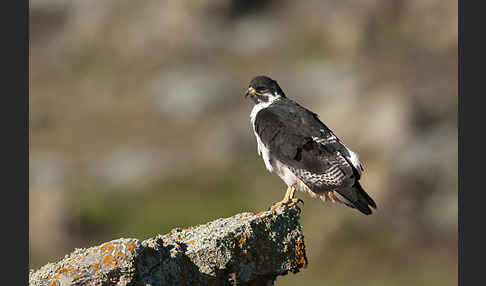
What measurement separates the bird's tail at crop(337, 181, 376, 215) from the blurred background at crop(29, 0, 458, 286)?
1108 centimetres

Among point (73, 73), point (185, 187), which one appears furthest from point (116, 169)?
point (73, 73)

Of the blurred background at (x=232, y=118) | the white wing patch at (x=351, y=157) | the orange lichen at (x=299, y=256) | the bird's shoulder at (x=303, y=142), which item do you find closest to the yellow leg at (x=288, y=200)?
the bird's shoulder at (x=303, y=142)

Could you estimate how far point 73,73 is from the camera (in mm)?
52094

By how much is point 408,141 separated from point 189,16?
26.8 m

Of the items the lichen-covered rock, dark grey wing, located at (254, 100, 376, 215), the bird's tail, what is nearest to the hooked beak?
dark grey wing, located at (254, 100, 376, 215)

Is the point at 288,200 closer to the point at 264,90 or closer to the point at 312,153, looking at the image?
the point at 312,153

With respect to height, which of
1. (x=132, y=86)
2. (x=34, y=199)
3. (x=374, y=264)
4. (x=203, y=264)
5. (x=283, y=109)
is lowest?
(x=203, y=264)

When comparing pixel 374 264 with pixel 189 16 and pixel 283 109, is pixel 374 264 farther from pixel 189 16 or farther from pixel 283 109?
pixel 189 16

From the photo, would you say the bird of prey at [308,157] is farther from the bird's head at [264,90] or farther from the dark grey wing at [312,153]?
the bird's head at [264,90]

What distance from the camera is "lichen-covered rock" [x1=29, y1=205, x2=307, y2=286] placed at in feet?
28.4

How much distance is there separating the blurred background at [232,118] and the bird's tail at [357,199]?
11.1 m

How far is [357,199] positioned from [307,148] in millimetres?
1162

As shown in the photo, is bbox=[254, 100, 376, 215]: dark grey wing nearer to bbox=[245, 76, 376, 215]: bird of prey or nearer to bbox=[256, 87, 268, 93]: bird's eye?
bbox=[245, 76, 376, 215]: bird of prey

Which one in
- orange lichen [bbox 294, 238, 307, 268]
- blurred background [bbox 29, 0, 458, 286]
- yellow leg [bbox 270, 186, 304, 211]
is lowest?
orange lichen [bbox 294, 238, 307, 268]
